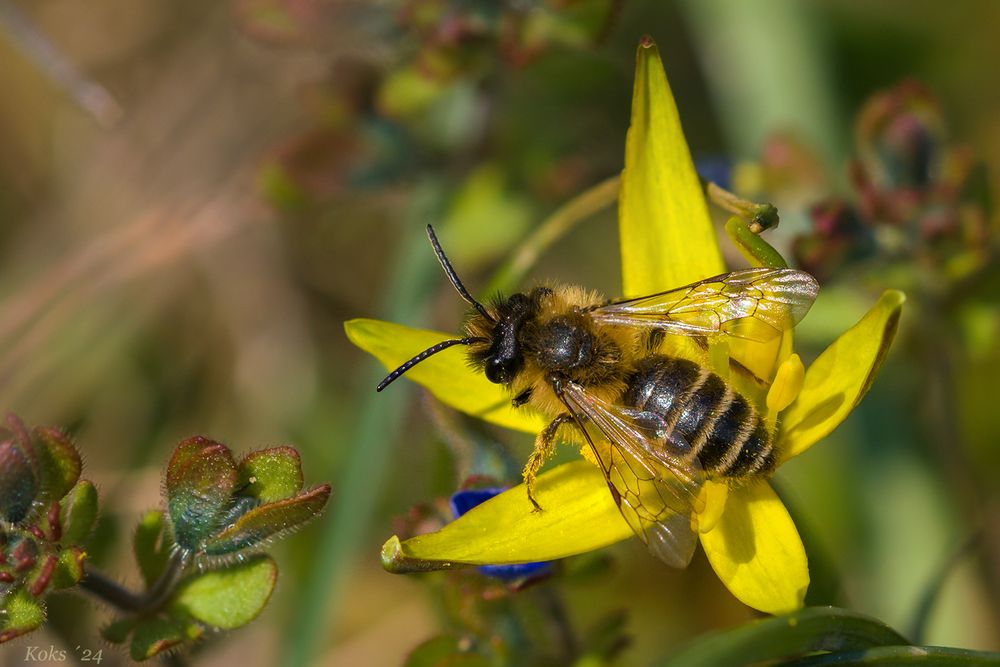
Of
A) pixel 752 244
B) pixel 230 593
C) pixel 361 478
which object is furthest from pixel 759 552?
pixel 361 478

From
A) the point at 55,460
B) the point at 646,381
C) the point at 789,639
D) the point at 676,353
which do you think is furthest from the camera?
the point at 676,353

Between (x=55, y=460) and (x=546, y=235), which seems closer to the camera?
(x=55, y=460)

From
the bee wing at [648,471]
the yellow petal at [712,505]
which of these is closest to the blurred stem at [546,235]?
the bee wing at [648,471]

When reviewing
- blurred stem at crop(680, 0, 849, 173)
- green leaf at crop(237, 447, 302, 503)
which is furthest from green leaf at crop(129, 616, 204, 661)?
blurred stem at crop(680, 0, 849, 173)

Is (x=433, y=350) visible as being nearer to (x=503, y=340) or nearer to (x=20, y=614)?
(x=503, y=340)

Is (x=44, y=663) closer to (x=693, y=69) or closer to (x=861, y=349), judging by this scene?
(x=861, y=349)

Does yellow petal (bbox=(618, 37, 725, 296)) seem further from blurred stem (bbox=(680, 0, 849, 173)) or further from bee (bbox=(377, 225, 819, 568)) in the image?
blurred stem (bbox=(680, 0, 849, 173))
